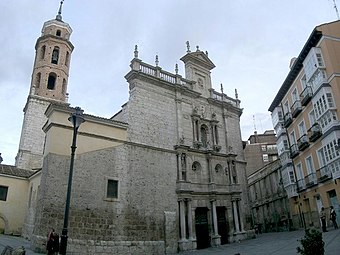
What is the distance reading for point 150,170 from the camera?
19.9 meters

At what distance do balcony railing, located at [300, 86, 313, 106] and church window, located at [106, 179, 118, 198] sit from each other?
1542cm

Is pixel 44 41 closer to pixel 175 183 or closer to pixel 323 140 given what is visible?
pixel 175 183

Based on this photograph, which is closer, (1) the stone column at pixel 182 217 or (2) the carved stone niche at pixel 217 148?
(1) the stone column at pixel 182 217

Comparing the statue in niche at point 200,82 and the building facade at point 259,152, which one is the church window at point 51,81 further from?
the building facade at point 259,152

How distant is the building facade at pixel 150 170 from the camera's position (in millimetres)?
16203

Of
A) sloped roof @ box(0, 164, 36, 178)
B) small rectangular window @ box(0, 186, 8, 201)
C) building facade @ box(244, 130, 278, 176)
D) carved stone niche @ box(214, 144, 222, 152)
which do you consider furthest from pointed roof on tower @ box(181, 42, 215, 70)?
building facade @ box(244, 130, 278, 176)

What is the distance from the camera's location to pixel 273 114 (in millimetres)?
30859

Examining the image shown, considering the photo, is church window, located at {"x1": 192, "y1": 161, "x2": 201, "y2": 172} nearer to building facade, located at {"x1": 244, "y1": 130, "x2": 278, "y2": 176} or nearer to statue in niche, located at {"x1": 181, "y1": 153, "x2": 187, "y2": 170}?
statue in niche, located at {"x1": 181, "y1": 153, "x2": 187, "y2": 170}

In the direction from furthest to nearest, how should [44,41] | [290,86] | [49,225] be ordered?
[44,41] < [290,86] < [49,225]

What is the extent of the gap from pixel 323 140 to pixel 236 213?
873cm

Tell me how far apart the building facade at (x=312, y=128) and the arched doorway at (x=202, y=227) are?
8.14 metres

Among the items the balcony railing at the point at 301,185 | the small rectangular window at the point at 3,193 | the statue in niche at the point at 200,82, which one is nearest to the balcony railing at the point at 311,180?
the balcony railing at the point at 301,185

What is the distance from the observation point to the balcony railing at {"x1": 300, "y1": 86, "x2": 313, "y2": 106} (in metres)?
22.0

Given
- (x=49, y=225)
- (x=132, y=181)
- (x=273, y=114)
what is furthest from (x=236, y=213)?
(x=49, y=225)
